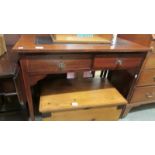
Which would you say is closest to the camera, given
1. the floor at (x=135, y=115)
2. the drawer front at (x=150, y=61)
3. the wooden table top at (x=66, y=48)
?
the wooden table top at (x=66, y=48)

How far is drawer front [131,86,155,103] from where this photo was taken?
1.30 metres

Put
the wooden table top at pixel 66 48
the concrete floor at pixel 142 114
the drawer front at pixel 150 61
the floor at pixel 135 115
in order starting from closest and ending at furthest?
the wooden table top at pixel 66 48
the drawer front at pixel 150 61
the floor at pixel 135 115
the concrete floor at pixel 142 114

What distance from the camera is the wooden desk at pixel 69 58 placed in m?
0.87

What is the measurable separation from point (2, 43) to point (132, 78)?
117 cm

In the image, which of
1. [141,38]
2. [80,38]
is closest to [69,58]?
[80,38]

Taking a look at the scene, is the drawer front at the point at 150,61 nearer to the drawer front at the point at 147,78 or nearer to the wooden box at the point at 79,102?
the drawer front at the point at 147,78

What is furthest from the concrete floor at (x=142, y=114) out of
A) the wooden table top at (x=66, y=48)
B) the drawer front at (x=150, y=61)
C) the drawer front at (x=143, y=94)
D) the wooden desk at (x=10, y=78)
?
the wooden desk at (x=10, y=78)

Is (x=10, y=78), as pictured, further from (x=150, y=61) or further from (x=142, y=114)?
(x=142, y=114)

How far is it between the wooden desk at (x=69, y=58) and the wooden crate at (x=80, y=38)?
55 mm

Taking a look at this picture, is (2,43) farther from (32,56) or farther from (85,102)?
(85,102)

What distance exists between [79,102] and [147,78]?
25.8 inches

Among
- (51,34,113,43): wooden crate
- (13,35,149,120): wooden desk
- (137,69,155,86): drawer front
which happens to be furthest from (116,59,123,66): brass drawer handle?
(137,69,155,86): drawer front

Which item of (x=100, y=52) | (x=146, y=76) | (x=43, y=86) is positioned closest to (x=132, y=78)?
(x=146, y=76)

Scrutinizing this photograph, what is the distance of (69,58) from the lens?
931 millimetres
